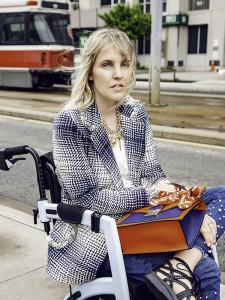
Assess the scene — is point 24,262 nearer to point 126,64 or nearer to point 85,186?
point 85,186

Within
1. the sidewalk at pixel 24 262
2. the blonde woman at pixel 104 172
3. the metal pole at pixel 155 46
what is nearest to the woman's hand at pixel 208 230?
the blonde woman at pixel 104 172

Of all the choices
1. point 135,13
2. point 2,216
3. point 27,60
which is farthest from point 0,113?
point 135,13

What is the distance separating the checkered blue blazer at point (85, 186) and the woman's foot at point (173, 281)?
0.94 ft

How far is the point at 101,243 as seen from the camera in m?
1.87

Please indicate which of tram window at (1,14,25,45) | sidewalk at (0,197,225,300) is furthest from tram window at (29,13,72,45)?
sidewalk at (0,197,225,300)

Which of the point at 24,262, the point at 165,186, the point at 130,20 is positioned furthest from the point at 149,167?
the point at 130,20

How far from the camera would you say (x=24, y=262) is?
326 cm

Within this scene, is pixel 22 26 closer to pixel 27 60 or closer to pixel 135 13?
pixel 27 60

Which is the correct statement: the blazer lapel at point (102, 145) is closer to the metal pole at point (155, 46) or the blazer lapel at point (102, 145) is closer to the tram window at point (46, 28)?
the metal pole at point (155, 46)

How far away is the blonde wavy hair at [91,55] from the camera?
1968 mm

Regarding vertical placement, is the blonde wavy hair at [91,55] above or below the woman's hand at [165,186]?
above

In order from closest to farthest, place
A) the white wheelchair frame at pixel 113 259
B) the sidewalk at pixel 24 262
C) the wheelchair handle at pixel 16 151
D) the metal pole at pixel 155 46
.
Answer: the white wheelchair frame at pixel 113 259
the wheelchair handle at pixel 16 151
the sidewalk at pixel 24 262
the metal pole at pixel 155 46

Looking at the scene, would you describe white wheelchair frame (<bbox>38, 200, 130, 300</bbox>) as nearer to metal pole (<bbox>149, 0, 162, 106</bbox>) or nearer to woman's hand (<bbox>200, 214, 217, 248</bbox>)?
woman's hand (<bbox>200, 214, 217, 248</bbox>)

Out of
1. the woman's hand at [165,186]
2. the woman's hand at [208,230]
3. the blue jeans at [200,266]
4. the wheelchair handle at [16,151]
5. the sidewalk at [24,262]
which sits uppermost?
the wheelchair handle at [16,151]
